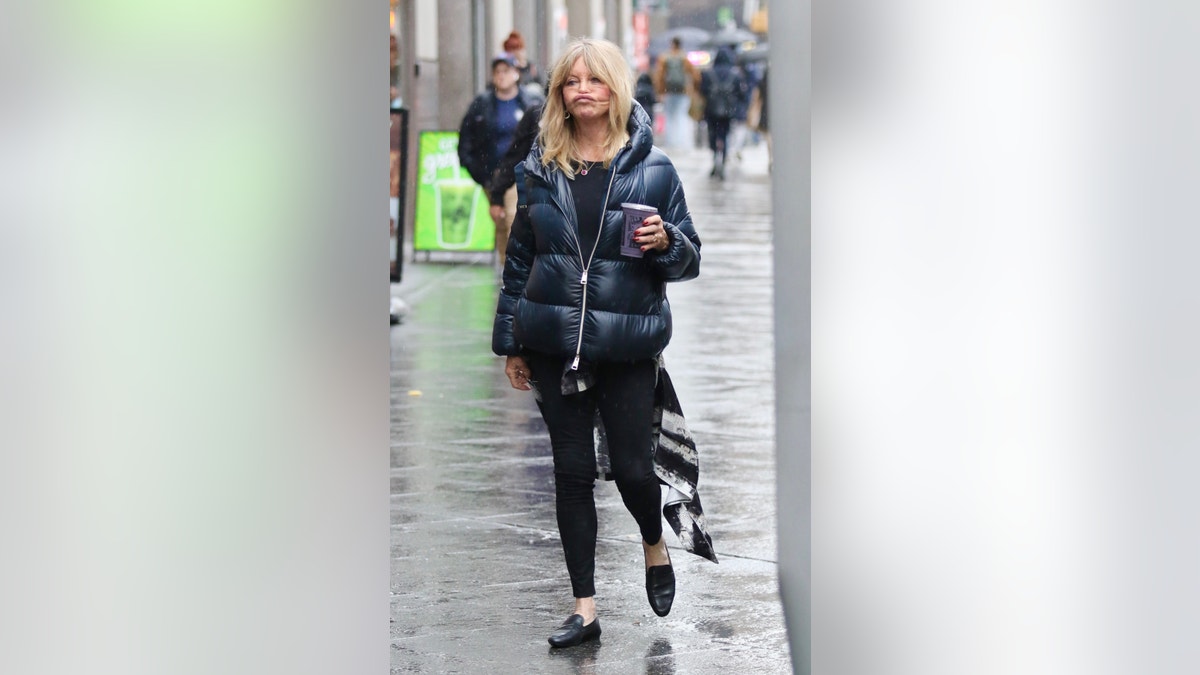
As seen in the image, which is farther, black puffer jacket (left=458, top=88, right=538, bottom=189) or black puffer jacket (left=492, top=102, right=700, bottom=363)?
black puffer jacket (left=458, top=88, right=538, bottom=189)

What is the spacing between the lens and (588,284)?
5.11 meters

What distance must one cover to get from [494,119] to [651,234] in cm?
852

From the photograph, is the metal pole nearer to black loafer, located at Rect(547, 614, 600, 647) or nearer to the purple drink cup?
the purple drink cup

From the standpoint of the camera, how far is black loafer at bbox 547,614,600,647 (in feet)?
17.1

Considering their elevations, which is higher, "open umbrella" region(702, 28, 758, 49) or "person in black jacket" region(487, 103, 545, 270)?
"open umbrella" region(702, 28, 758, 49)

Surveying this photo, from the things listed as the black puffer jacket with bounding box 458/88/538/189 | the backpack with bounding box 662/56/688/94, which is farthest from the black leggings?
the backpack with bounding box 662/56/688/94

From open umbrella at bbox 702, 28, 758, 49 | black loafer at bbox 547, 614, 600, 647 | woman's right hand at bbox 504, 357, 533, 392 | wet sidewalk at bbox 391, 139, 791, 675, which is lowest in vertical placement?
wet sidewalk at bbox 391, 139, 791, 675

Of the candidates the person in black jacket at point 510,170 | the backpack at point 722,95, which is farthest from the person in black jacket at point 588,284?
the backpack at point 722,95

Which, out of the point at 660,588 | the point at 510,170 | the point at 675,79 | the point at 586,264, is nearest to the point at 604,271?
the point at 586,264

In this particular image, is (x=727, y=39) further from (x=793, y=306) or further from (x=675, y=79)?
(x=793, y=306)

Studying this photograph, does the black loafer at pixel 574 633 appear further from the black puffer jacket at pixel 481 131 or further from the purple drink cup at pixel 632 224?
the black puffer jacket at pixel 481 131
